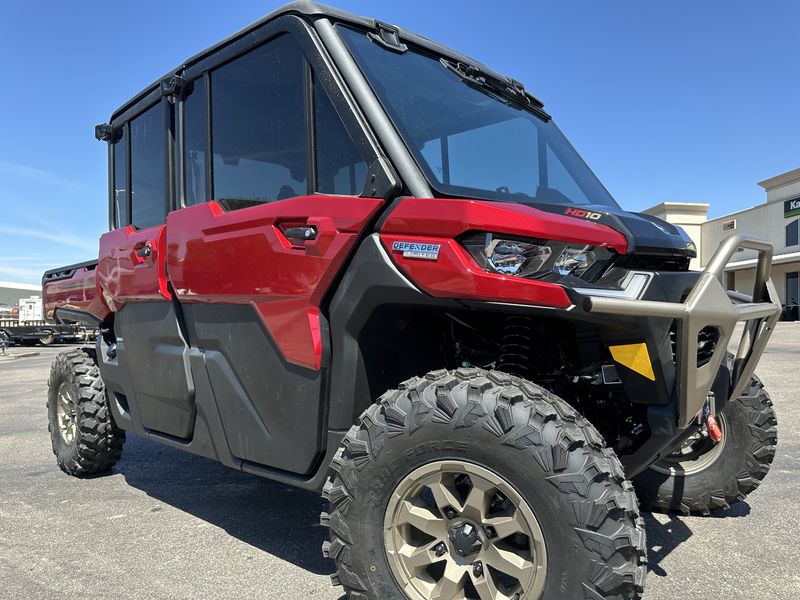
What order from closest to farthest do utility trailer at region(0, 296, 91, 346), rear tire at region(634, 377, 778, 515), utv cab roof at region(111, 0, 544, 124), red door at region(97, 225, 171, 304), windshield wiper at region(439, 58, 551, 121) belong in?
utv cab roof at region(111, 0, 544, 124), windshield wiper at region(439, 58, 551, 121), rear tire at region(634, 377, 778, 515), red door at region(97, 225, 171, 304), utility trailer at region(0, 296, 91, 346)

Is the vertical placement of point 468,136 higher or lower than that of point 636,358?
higher

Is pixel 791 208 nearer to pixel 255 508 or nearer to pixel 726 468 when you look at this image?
pixel 726 468

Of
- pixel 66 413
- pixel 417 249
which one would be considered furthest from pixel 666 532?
pixel 66 413

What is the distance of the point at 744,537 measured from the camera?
352 cm

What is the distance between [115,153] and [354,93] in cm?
303

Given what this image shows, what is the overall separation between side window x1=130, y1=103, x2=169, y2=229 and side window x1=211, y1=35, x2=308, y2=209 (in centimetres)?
67

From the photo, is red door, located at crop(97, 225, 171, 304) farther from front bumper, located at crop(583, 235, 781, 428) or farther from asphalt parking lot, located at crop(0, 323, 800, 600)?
front bumper, located at crop(583, 235, 781, 428)

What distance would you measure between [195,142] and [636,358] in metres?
2.69

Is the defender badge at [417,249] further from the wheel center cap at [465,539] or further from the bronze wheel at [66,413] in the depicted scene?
the bronze wheel at [66,413]

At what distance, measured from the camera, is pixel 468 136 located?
3.08 m

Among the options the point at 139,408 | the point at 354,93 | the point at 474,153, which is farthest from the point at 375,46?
the point at 139,408

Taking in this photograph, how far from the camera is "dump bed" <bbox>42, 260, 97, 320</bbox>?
16.3 feet

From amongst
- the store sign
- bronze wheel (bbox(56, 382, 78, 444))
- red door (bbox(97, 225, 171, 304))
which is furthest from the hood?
the store sign

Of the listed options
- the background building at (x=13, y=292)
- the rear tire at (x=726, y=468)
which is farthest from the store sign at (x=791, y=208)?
the background building at (x=13, y=292)
